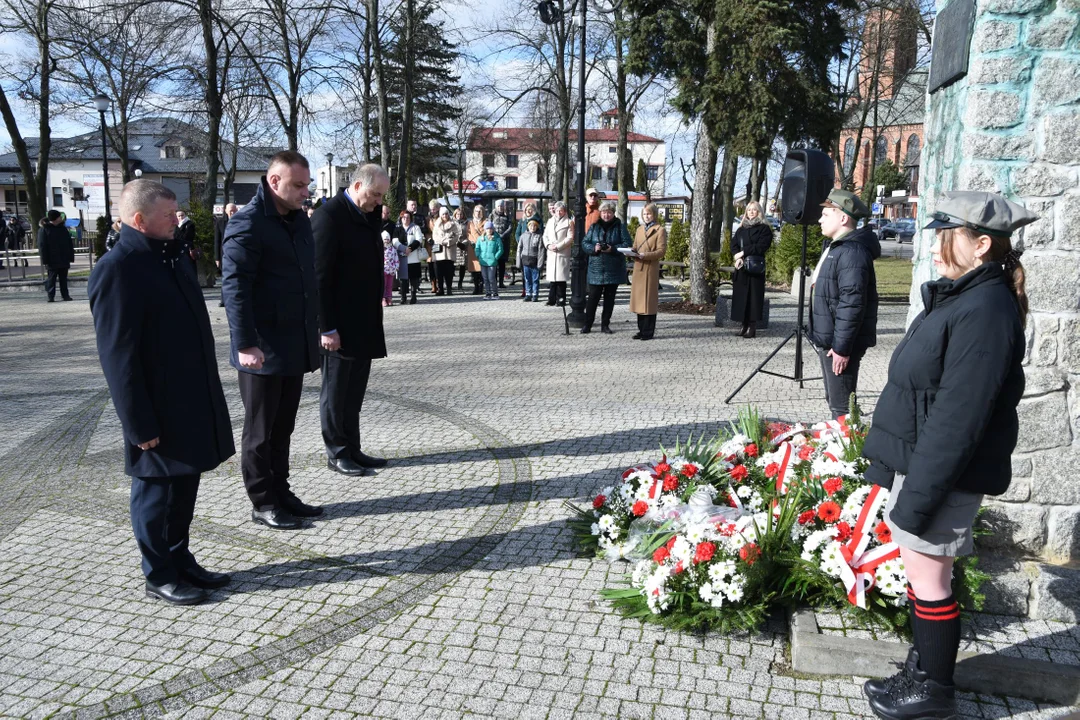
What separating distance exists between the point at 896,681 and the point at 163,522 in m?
3.11

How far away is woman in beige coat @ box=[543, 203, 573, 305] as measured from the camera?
14445 mm

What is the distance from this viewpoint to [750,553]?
12.3 ft

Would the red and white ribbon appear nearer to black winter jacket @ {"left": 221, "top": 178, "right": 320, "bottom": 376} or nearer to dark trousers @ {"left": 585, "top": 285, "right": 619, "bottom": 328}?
black winter jacket @ {"left": 221, "top": 178, "right": 320, "bottom": 376}

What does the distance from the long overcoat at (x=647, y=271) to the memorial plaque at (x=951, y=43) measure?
6.92 meters

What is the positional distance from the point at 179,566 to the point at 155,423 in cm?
80

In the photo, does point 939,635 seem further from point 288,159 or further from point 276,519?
point 288,159

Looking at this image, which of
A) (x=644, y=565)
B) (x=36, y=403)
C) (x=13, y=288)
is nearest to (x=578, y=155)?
(x=36, y=403)

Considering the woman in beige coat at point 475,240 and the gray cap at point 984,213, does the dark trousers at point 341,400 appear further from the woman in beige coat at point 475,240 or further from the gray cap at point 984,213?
the woman in beige coat at point 475,240

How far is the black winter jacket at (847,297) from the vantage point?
562 cm

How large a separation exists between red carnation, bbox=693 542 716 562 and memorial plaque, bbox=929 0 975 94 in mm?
2472

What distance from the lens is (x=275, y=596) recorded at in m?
4.05

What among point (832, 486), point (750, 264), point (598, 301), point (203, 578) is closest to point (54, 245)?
point (598, 301)

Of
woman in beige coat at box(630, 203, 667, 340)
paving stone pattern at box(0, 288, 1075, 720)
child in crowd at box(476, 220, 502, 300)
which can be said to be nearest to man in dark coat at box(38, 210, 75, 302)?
child in crowd at box(476, 220, 502, 300)

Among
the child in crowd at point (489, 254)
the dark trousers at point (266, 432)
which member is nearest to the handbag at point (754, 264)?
the child in crowd at point (489, 254)
